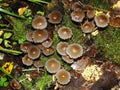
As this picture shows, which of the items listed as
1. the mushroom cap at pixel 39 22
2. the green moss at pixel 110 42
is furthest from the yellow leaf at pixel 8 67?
the green moss at pixel 110 42

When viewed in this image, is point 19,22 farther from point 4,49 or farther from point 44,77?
point 44,77

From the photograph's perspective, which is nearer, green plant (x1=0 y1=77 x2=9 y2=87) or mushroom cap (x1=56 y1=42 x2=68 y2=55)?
mushroom cap (x1=56 y1=42 x2=68 y2=55)

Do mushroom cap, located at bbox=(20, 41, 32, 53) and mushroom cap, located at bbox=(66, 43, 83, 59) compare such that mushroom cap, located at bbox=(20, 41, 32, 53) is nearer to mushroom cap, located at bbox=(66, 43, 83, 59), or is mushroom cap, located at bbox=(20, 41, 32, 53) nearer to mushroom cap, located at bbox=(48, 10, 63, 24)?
mushroom cap, located at bbox=(48, 10, 63, 24)

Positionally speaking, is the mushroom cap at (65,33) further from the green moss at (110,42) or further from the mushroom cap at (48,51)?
the green moss at (110,42)

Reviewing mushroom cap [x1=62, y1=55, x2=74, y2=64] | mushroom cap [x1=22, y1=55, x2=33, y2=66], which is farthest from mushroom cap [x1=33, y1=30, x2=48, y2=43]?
mushroom cap [x1=62, y1=55, x2=74, y2=64]

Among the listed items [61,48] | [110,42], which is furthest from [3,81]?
[110,42]

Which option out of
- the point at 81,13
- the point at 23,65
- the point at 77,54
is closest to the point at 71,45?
the point at 77,54
